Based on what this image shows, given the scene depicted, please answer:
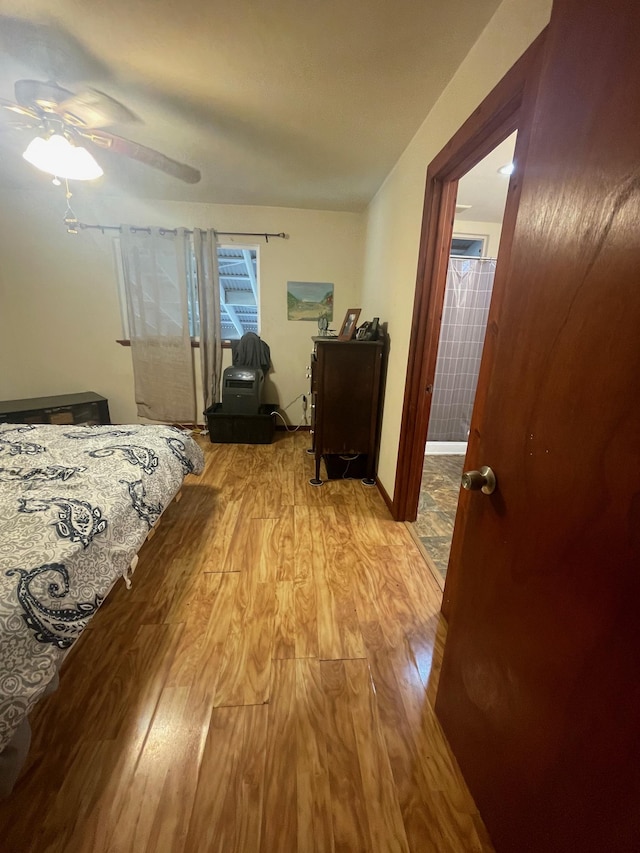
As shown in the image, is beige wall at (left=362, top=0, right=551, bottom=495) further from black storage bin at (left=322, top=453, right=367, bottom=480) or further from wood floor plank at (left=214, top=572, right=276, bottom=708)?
wood floor plank at (left=214, top=572, right=276, bottom=708)

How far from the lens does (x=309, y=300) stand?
11.9 ft

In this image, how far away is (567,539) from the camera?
0.61 metres

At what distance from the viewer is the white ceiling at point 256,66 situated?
1.23m

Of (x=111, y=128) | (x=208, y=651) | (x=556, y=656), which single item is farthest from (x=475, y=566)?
(x=111, y=128)

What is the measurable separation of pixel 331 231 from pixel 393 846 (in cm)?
398

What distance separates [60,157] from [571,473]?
2430 mm

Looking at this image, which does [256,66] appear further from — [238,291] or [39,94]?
[238,291]

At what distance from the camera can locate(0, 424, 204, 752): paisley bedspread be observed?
821 millimetres

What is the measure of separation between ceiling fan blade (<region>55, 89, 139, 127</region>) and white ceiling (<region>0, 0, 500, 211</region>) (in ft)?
0.37

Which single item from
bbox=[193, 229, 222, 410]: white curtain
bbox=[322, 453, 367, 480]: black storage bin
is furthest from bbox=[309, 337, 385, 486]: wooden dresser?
bbox=[193, 229, 222, 410]: white curtain

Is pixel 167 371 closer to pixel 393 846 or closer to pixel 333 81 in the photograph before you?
pixel 333 81

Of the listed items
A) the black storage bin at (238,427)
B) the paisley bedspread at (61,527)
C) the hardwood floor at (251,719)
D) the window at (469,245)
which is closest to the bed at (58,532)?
the paisley bedspread at (61,527)

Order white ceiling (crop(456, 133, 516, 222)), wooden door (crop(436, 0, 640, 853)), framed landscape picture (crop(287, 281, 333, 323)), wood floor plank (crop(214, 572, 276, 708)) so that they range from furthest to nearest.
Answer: framed landscape picture (crop(287, 281, 333, 323)) < white ceiling (crop(456, 133, 516, 222)) < wood floor plank (crop(214, 572, 276, 708)) < wooden door (crop(436, 0, 640, 853))

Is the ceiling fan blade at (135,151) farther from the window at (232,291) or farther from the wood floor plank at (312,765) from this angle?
the wood floor plank at (312,765)
